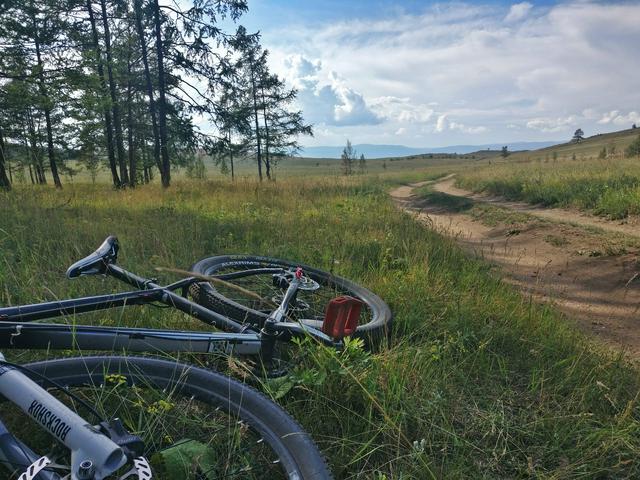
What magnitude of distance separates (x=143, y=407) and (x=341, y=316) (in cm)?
95

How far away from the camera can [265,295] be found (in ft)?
11.3

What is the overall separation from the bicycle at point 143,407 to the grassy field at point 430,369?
1.32 ft


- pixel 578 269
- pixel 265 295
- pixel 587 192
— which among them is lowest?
pixel 578 269

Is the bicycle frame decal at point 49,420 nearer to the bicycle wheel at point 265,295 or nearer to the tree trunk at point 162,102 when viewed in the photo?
the bicycle wheel at point 265,295

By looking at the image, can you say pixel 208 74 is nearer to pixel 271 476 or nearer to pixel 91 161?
pixel 91 161

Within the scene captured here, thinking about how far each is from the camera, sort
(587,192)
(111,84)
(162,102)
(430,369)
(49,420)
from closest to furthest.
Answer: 1. (49,420)
2. (430,369)
3. (587,192)
4. (162,102)
5. (111,84)

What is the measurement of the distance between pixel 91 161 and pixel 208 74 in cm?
1436

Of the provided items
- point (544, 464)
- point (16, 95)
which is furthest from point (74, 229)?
point (16, 95)

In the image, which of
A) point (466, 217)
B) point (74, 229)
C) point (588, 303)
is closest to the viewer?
point (588, 303)

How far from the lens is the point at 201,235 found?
5.67 meters

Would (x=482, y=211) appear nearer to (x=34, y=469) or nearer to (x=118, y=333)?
(x=118, y=333)

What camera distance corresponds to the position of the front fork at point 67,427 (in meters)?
0.96

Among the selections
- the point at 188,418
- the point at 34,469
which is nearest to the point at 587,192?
the point at 188,418

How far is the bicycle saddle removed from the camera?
240 cm
